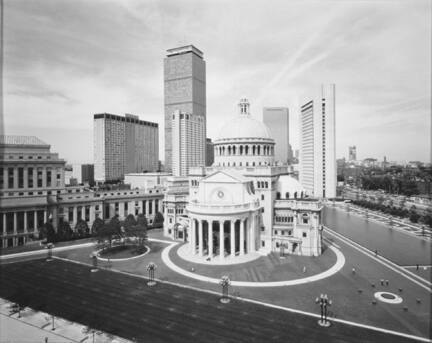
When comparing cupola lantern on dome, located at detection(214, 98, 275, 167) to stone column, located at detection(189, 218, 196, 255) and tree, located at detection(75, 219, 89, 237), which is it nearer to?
stone column, located at detection(189, 218, 196, 255)

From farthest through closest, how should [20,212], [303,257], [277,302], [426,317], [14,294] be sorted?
[20,212] < [303,257] < [14,294] < [277,302] < [426,317]

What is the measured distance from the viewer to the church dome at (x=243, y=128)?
2953 inches

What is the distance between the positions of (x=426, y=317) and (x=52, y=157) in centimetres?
9274

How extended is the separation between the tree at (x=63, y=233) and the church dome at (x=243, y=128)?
4704 cm

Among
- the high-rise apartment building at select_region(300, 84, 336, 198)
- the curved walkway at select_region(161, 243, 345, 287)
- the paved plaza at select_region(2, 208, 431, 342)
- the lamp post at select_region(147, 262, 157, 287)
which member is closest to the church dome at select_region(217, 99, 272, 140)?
the paved plaza at select_region(2, 208, 431, 342)

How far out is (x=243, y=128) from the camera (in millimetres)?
75500

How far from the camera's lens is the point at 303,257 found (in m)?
58.7

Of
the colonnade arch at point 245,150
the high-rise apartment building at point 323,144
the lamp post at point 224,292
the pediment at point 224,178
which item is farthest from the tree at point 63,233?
the high-rise apartment building at point 323,144

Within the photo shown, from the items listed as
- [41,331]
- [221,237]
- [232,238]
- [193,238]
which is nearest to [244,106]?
[232,238]

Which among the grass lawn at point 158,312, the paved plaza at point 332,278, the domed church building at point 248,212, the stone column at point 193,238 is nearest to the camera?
the grass lawn at point 158,312

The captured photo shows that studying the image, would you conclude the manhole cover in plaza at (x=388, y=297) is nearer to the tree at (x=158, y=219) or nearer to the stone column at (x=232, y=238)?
the stone column at (x=232, y=238)

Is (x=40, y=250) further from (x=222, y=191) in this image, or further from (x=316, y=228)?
(x=316, y=228)

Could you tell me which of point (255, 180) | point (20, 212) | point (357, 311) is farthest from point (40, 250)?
point (357, 311)

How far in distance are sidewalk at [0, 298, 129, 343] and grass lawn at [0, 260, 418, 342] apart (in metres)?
1.26
